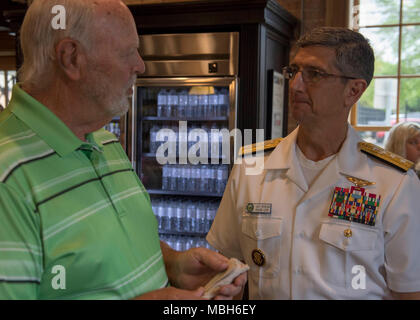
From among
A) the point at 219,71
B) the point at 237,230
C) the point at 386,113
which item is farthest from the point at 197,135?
the point at 237,230

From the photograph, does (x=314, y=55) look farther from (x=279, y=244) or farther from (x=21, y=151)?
(x=21, y=151)

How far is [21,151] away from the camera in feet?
3.47

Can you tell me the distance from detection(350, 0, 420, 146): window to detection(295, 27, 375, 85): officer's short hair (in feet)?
9.08

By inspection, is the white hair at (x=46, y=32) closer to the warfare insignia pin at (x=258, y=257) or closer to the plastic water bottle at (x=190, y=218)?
the warfare insignia pin at (x=258, y=257)

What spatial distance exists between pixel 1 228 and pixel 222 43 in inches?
131

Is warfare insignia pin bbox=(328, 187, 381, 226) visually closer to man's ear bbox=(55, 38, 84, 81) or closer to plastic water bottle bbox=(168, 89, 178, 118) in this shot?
man's ear bbox=(55, 38, 84, 81)

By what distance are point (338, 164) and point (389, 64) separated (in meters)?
3.16

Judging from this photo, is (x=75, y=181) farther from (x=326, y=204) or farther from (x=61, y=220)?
(x=326, y=204)

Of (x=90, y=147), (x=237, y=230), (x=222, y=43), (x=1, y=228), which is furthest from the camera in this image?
(x=222, y=43)

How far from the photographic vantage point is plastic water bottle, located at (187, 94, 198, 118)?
4418 mm

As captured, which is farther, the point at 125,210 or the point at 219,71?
the point at 219,71

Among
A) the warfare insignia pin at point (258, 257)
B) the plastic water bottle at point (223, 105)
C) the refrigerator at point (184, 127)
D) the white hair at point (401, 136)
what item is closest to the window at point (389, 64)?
the white hair at point (401, 136)

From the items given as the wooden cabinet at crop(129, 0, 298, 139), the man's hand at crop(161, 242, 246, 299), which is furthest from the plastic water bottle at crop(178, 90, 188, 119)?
the man's hand at crop(161, 242, 246, 299)

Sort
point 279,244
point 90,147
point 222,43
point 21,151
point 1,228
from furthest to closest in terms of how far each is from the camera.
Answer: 1. point 222,43
2. point 279,244
3. point 90,147
4. point 21,151
5. point 1,228
